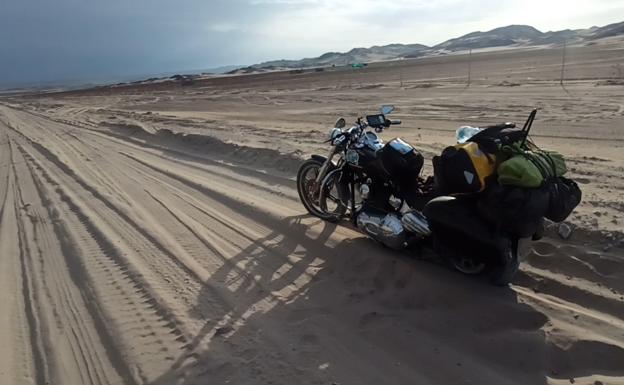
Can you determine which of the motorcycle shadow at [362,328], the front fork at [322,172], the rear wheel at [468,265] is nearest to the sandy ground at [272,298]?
the motorcycle shadow at [362,328]

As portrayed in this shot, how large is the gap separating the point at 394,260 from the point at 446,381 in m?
1.56

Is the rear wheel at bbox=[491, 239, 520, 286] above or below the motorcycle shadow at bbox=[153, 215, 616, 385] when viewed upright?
above

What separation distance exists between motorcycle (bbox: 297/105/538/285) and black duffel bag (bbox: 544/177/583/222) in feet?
1.11

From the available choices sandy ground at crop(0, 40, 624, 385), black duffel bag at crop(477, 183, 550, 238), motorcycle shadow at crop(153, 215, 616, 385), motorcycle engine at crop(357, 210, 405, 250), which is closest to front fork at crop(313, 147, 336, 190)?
sandy ground at crop(0, 40, 624, 385)

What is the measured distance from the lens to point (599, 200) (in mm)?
5199

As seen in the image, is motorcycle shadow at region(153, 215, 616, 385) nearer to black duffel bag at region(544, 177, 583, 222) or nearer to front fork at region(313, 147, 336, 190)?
black duffel bag at region(544, 177, 583, 222)

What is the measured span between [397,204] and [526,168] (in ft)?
5.04

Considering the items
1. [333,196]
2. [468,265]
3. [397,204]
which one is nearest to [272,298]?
[397,204]

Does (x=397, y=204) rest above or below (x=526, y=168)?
below

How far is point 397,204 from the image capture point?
469cm

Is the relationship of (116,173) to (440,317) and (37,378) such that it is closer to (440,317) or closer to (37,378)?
(37,378)

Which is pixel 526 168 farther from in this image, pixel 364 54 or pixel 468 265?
pixel 364 54

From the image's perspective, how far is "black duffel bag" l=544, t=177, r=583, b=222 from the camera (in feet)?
11.3

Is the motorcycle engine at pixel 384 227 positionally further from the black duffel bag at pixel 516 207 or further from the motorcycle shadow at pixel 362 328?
the black duffel bag at pixel 516 207
